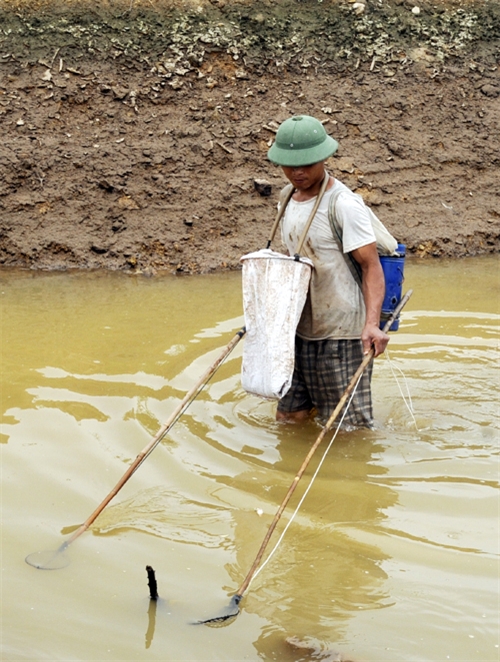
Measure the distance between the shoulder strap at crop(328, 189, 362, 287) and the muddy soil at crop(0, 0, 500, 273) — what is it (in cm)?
400

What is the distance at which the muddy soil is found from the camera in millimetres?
8828

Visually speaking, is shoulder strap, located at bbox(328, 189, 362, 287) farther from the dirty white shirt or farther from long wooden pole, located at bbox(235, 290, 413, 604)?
long wooden pole, located at bbox(235, 290, 413, 604)

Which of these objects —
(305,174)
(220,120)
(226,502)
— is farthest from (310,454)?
(220,120)

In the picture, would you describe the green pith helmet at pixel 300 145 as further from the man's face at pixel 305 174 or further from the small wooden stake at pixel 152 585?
the small wooden stake at pixel 152 585

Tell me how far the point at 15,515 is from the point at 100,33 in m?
7.33

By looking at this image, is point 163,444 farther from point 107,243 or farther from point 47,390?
point 107,243

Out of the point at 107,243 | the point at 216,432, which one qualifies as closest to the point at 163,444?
the point at 216,432

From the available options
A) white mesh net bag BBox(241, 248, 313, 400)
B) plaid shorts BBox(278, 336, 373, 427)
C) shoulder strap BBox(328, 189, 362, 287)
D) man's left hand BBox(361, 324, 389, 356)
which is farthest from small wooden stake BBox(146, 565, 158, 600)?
shoulder strap BBox(328, 189, 362, 287)

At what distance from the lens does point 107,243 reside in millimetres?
8617

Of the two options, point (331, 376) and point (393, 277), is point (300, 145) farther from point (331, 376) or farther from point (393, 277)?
point (331, 376)

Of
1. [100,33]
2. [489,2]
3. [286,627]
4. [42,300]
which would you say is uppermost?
[489,2]

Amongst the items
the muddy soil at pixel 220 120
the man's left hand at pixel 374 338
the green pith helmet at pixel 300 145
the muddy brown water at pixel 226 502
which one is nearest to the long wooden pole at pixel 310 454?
the man's left hand at pixel 374 338

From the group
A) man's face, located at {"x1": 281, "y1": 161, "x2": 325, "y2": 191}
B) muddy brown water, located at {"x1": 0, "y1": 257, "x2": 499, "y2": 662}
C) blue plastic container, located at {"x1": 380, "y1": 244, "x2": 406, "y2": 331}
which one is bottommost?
muddy brown water, located at {"x1": 0, "y1": 257, "x2": 499, "y2": 662}

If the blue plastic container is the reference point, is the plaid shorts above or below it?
below
